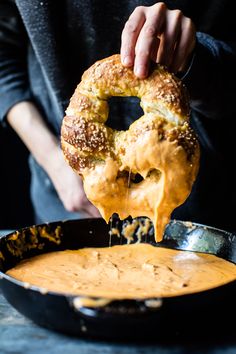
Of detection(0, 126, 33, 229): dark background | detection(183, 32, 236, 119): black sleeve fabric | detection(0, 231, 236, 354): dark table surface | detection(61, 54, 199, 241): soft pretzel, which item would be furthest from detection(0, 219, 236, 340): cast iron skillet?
detection(0, 126, 33, 229): dark background

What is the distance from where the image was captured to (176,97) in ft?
3.82

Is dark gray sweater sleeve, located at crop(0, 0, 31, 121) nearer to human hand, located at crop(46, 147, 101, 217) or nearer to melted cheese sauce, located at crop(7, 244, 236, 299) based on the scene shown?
human hand, located at crop(46, 147, 101, 217)

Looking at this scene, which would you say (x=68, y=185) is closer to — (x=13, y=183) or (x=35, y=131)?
(x=35, y=131)

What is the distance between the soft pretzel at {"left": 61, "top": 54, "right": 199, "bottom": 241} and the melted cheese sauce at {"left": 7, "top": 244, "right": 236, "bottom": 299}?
115 mm

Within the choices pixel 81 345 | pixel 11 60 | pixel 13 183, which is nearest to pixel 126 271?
pixel 81 345

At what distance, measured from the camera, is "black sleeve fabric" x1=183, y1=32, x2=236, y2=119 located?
1.44 m

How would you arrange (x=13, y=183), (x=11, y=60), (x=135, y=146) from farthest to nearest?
1. (x=13, y=183)
2. (x=11, y=60)
3. (x=135, y=146)

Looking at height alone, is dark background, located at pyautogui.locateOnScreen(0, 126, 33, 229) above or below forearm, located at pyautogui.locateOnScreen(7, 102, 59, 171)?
below

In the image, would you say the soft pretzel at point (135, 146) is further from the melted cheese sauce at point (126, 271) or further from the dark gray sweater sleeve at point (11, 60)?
the dark gray sweater sleeve at point (11, 60)

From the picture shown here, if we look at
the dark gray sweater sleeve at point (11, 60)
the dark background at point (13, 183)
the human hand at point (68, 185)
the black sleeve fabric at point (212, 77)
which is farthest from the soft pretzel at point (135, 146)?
the dark background at point (13, 183)

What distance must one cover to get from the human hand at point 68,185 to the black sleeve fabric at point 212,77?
16.1 inches

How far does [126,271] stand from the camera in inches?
51.6

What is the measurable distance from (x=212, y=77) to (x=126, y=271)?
54 cm

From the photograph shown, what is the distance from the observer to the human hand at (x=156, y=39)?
1.19 m
